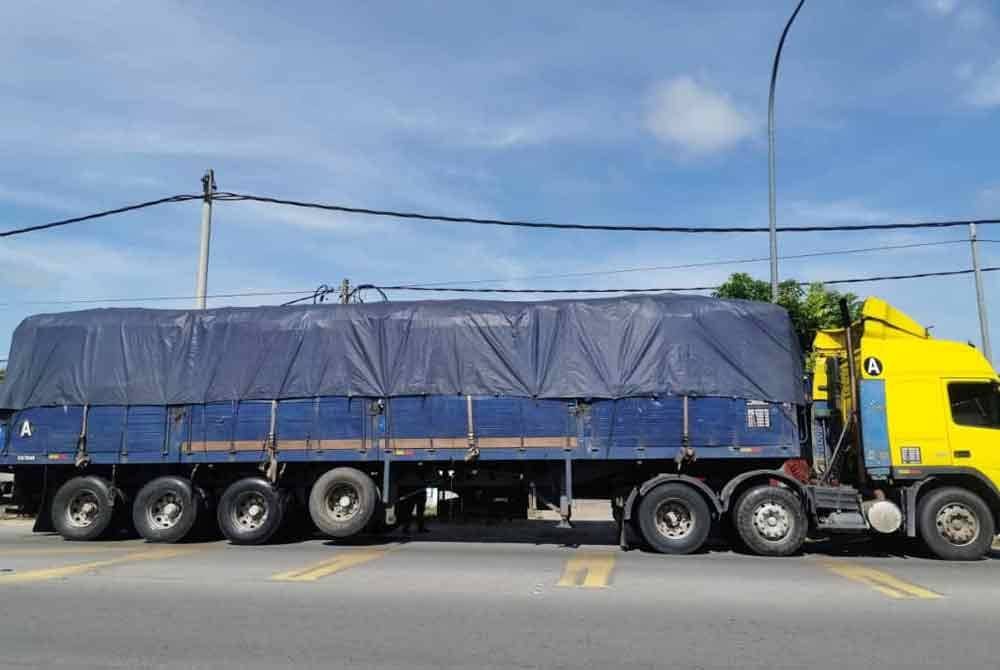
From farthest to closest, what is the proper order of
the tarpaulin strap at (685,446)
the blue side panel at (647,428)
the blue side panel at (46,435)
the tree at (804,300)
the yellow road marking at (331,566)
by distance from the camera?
the tree at (804,300) → the blue side panel at (46,435) → the blue side panel at (647,428) → the tarpaulin strap at (685,446) → the yellow road marking at (331,566)

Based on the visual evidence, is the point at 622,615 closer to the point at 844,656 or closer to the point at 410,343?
the point at 844,656

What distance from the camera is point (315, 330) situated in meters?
12.3

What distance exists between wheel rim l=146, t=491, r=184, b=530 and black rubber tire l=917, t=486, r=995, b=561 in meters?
11.1

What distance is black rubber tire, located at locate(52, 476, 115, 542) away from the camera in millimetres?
12430

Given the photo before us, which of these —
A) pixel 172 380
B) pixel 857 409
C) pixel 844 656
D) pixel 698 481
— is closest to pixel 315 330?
pixel 172 380

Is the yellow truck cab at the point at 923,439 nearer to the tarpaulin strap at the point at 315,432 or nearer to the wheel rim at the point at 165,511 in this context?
the tarpaulin strap at the point at 315,432

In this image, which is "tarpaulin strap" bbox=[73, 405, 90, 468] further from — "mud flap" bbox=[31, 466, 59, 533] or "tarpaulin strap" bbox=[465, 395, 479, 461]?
"tarpaulin strap" bbox=[465, 395, 479, 461]

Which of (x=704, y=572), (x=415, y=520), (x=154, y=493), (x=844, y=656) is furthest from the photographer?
(x=415, y=520)

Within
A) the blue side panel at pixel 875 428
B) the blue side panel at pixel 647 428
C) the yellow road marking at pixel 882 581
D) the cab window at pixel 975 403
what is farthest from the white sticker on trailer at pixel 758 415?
the cab window at pixel 975 403

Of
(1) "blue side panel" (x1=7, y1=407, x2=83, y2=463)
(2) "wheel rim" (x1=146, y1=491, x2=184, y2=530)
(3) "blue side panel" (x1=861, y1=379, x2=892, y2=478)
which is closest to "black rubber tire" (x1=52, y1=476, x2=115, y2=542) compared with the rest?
(1) "blue side panel" (x1=7, y1=407, x2=83, y2=463)

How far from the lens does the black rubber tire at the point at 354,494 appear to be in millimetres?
11633

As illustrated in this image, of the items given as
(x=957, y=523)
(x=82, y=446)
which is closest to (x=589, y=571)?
(x=957, y=523)

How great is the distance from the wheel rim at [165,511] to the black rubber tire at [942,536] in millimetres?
11054

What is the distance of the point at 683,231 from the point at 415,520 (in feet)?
28.5
